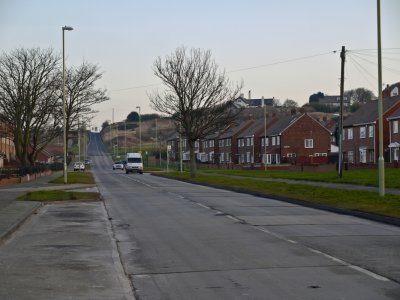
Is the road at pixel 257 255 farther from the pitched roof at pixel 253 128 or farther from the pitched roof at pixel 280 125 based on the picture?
the pitched roof at pixel 253 128

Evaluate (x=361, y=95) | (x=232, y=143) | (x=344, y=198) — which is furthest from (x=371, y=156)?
(x=361, y=95)

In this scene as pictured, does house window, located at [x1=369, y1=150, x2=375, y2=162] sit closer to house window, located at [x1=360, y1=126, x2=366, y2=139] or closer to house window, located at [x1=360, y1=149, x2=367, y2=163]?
house window, located at [x1=360, y1=149, x2=367, y2=163]

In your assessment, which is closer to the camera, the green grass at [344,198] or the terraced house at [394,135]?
the green grass at [344,198]

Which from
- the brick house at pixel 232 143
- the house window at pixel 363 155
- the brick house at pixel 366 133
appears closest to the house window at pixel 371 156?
the brick house at pixel 366 133

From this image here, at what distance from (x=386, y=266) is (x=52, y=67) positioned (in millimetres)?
46391

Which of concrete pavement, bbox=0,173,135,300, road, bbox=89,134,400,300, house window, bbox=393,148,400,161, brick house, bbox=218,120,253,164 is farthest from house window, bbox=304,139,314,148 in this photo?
concrete pavement, bbox=0,173,135,300

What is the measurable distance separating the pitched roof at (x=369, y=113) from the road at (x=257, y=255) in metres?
51.1

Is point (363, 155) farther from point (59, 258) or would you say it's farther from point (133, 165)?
point (59, 258)

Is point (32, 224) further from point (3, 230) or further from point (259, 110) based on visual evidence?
point (259, 110)

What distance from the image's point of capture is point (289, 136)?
89.3 metres

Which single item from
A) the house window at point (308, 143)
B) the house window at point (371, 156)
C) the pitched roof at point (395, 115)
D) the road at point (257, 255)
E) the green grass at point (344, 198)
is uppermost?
the pitched roof at point (395, 115)

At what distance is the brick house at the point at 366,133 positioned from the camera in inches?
2675

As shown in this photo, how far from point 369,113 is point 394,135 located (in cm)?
737

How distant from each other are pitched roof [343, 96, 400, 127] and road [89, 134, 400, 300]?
51.1 metres
